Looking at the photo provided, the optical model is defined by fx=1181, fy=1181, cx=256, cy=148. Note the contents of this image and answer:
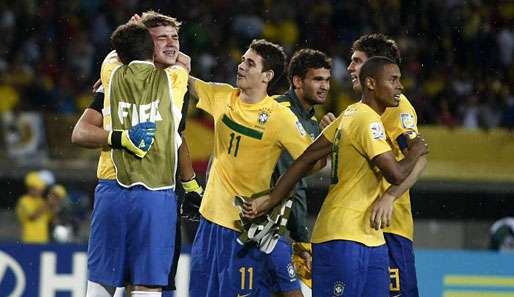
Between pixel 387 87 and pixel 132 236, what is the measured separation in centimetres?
165

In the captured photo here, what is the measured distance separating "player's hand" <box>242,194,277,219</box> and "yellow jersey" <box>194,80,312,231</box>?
32 centimetres

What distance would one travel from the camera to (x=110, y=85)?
260 inches

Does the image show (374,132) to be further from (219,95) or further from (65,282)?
(65,282)

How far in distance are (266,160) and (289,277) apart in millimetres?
764

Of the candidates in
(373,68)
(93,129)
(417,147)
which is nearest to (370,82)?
(373,68)

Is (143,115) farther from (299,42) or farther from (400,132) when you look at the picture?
(299,42)

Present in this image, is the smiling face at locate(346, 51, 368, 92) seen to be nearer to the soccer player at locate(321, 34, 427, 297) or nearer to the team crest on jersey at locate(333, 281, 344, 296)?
the soccer player at locate(321, 34, 427, 297)

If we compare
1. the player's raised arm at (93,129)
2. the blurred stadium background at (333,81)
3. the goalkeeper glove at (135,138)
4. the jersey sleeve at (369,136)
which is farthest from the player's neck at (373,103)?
the blurred stadium background at (333,81)

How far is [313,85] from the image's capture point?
7.88 m

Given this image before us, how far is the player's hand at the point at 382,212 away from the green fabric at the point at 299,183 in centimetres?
136

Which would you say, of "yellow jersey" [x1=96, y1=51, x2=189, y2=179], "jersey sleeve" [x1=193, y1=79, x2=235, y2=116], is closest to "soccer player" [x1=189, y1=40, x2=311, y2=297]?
"jersey sleeve" [x1=193, y1=79, x2=235, y2=116]

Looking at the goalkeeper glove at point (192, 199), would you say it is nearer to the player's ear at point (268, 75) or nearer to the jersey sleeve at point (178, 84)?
the player's ear at point (268, 75)

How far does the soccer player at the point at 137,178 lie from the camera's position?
21.5 feet

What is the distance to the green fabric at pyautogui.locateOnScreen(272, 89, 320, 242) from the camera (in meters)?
7.72
